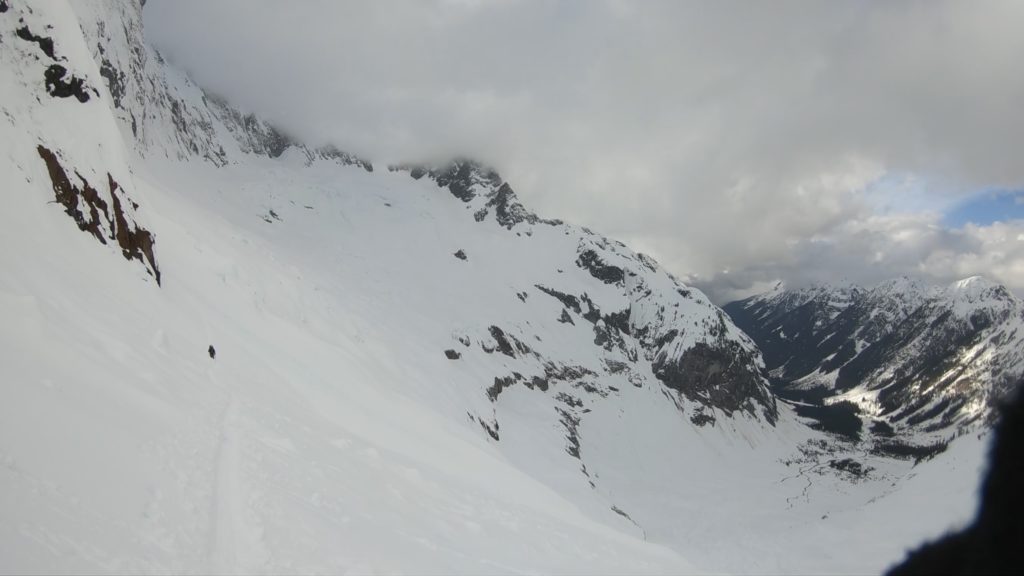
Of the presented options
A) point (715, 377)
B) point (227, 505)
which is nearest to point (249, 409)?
point (227, 505)

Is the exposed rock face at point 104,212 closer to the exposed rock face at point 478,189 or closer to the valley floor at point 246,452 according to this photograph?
the valley floor at point 246,452

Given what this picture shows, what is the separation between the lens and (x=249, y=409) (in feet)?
58.8

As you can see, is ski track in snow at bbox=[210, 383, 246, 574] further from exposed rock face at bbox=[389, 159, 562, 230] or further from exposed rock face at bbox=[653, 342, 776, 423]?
exposed rock face at bbox=[653, 342, 776, 423]

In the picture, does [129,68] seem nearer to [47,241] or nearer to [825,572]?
[47,241]

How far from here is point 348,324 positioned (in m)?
54.2

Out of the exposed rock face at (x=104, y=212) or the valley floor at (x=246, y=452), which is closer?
the valley floor at (x=246, y=452)

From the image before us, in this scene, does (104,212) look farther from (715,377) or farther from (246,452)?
(715,377)

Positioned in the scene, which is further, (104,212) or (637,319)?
(637,319)

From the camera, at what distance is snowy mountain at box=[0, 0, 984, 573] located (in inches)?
397

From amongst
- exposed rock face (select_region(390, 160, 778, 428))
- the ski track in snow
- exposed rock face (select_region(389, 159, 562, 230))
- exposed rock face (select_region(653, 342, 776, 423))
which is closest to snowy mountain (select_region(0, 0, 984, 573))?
the ski track in snow

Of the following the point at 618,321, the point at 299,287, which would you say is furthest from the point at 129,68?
the point at 618,321

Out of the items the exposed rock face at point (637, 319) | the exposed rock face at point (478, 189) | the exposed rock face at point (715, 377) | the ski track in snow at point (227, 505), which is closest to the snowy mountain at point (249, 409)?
the ski track in snow at point (227, 505)

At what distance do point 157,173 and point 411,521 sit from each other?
76.6 m

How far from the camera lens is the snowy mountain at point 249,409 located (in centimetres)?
1008
